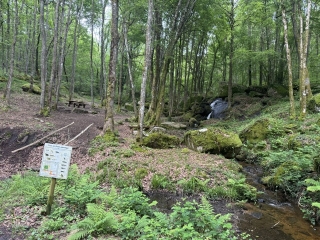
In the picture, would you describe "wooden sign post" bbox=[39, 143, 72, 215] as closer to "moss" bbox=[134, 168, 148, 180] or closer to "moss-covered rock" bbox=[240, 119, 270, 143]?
"moss" bbox=[134, 168, 148, 180]

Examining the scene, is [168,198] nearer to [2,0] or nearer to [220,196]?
[220,196]

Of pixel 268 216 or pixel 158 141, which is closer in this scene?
pixel 268 216

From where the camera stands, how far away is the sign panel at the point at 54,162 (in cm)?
480

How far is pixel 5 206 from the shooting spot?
213 inches

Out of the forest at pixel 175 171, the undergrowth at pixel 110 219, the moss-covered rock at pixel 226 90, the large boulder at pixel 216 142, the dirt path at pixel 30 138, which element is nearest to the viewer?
the undergrowth at pixel 110 219

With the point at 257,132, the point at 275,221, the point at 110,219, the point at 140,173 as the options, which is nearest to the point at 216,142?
the point at 257,132

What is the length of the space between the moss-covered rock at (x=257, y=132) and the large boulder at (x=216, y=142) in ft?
6.72

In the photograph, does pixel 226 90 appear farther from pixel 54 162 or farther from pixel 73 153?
pixel 54 162

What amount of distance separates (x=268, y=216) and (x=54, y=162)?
5362 millimetres

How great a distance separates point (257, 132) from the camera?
44.3 feet

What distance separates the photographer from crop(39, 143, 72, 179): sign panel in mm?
4805

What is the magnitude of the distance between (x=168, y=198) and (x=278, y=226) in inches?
115

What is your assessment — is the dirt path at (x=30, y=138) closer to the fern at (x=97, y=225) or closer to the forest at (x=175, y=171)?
the forest at (x=175, y=171)

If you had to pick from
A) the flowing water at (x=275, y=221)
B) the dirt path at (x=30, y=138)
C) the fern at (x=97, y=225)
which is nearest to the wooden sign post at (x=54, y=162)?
the fern at (x=97, y=225)
